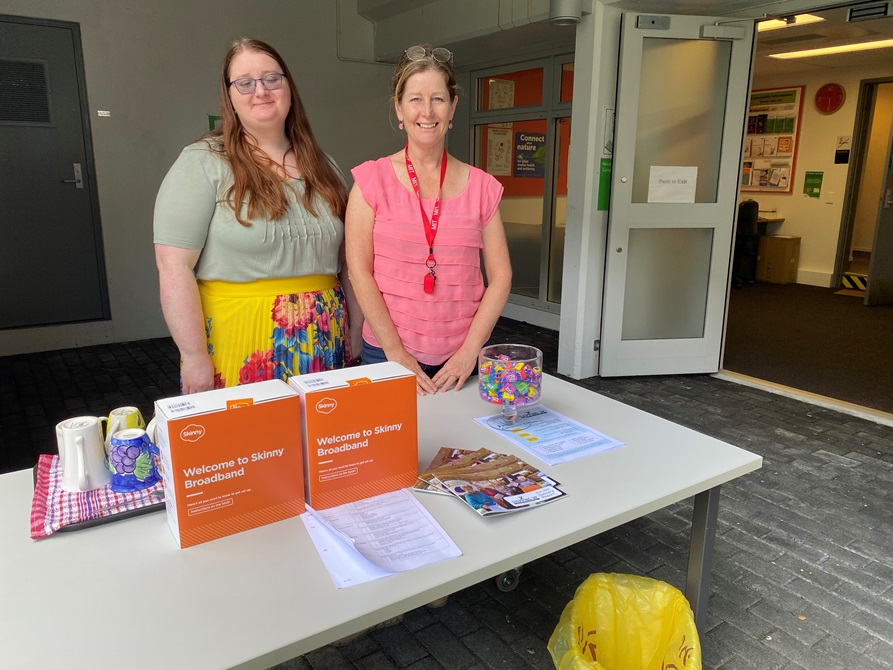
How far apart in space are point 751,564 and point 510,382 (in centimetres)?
140

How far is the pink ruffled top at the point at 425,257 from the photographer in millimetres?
1799

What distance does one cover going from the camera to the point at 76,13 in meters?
4.82

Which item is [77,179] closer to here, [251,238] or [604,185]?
[604,185]

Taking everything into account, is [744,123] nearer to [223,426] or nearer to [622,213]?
[622,213]

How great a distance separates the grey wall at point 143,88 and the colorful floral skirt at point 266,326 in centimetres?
406

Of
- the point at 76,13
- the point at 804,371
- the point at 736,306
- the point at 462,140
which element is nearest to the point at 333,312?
the point at 804,371

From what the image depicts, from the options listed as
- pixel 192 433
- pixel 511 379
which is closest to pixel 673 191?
pixel 511 379

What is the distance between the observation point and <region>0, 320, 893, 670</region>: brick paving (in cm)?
193

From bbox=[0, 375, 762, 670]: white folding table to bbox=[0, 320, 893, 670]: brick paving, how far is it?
83 centimetres

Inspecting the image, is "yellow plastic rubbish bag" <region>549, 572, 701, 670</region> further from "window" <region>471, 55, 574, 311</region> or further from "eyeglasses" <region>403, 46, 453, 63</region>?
"window" <region>471, 55, 574, 311</region>

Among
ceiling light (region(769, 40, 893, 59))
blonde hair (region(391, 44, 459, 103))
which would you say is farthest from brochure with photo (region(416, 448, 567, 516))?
ceiling light (region(769, 40, 893, 59))

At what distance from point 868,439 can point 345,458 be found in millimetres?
3347

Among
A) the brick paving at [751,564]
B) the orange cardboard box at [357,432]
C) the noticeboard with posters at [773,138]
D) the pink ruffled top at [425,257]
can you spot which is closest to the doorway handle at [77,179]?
the brick paving at [751,564]

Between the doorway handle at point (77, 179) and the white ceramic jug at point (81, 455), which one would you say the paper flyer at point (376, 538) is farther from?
the doorway handle at point (77, 179)
